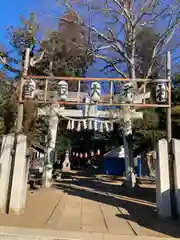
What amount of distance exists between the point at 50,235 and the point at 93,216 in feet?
8.64

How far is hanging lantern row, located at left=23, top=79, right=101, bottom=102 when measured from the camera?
32.4 feet

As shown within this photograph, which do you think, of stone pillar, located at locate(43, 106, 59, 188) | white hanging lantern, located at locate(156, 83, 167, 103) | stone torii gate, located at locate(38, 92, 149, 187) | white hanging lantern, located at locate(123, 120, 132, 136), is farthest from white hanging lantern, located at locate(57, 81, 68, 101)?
white hanging lantern, located at locate(123, 120, 132, 136)

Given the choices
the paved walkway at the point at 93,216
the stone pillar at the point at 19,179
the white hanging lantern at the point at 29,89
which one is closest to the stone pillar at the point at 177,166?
the paved walkway at the point at 93,216

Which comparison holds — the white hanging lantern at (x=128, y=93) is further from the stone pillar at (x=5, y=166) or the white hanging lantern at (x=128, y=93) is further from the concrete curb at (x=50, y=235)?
the concrete curb at (x=50, y=235)

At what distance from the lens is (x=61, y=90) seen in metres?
10.3

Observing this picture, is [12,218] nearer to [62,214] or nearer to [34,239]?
[62,214]

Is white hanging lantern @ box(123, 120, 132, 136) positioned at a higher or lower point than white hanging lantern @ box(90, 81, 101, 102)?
lower

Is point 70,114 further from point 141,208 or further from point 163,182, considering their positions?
point 163,182

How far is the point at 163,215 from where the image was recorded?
27.7 feet

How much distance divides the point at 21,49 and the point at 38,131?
20.6ft

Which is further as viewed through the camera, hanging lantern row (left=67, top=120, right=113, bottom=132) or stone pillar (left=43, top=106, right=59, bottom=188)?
stone pillar (left=43, top=106, right=59, bottom=188)

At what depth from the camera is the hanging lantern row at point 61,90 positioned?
9.88 metres


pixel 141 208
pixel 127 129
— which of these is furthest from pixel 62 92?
pixel 127 129

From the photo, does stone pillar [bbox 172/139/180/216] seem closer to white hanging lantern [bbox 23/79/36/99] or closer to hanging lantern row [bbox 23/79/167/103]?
hanging lantern row [bbox 23/79/167/103]
